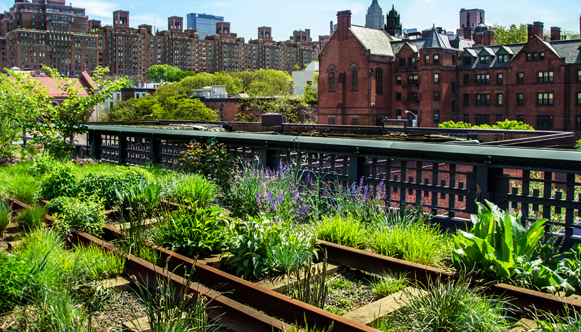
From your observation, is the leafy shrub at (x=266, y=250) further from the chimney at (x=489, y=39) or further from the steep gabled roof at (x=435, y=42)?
the chimney at (x=489, y=39)

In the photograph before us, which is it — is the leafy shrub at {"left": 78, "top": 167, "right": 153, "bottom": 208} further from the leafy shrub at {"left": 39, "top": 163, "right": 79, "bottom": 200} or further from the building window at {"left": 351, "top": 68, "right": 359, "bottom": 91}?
the building window at {"left": 351, "top": 68, "right": 359, "bottom": 91}

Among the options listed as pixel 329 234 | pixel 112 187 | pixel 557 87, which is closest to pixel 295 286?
pixel 329 234

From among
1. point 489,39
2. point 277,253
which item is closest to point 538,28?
point 489,39

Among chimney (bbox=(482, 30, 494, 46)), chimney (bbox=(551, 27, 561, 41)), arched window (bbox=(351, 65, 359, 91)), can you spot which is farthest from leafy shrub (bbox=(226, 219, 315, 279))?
chimney (bbox=(482, 30, 494, 46))

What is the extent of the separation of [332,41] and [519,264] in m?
70.0

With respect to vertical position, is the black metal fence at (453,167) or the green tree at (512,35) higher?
the green tree at (512,35)

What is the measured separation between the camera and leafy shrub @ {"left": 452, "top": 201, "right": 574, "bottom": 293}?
423 centimetres

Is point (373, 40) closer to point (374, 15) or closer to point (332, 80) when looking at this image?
point (332, 80)

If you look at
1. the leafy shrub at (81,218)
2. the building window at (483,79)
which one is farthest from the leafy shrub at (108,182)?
the building window at (483,79)

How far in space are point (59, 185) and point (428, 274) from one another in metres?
6.34

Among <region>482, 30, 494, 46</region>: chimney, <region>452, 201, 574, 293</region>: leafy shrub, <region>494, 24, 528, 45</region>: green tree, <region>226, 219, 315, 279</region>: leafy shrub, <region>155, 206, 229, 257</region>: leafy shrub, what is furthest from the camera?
<region>494, 24, 528, 45</region>: green tree

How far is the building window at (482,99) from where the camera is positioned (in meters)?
65.2

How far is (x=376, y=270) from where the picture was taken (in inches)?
198

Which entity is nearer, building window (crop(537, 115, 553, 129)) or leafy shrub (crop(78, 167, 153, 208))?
leafy shrub (crop(78, 167, 153, 208))
